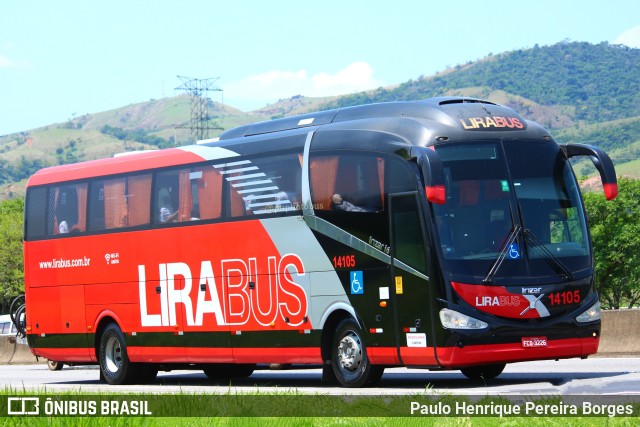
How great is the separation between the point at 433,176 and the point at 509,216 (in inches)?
54.1

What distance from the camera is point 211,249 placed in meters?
20.8

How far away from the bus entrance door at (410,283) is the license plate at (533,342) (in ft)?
3.98

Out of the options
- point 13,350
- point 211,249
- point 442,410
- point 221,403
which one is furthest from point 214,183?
point 13,350

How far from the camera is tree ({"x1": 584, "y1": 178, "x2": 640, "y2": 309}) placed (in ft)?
347

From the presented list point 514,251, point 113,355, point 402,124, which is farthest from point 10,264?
point 514,251

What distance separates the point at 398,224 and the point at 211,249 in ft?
15.3

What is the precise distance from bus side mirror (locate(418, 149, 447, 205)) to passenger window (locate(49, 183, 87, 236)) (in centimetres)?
936

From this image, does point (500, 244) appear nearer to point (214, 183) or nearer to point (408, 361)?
point (408, 361)

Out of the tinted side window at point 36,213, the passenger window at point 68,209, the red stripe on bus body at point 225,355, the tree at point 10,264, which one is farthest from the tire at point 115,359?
the tree at point 10,264

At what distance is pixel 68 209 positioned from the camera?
24219 mm

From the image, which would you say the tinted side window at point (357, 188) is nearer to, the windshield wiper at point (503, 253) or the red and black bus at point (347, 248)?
the red and black bus at point (347, 248)

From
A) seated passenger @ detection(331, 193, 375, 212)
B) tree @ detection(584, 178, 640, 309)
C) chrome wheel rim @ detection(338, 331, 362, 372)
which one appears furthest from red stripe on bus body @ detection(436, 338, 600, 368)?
tree @ detection(584, 178, 640, 309)

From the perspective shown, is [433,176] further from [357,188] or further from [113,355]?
[113,355]

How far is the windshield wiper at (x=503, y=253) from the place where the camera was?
16.4 m
